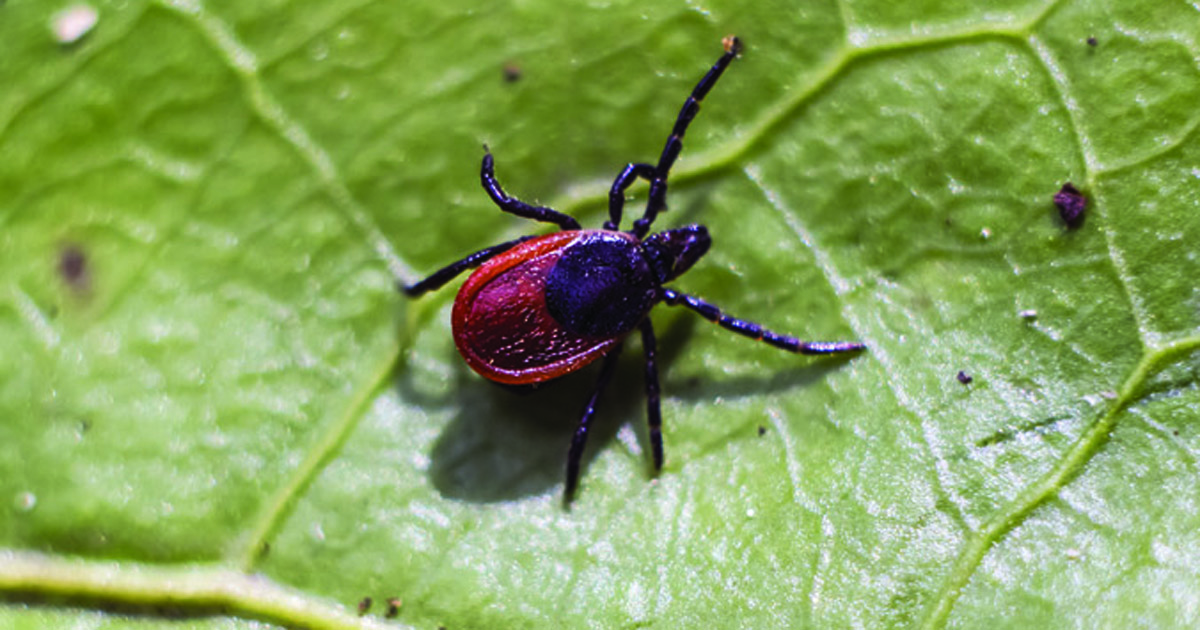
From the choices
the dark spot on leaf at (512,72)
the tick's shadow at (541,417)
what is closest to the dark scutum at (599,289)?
the tick's shadow at (541,417)

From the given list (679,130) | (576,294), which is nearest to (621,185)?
(679,130)

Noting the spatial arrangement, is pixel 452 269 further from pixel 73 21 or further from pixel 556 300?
pixel 73 21

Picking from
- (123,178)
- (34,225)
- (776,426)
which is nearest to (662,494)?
(776,426)

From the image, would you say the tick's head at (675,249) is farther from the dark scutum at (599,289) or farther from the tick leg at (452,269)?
the tick leg at (452,269)

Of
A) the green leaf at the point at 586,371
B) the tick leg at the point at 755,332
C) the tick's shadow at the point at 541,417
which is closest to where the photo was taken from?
the green leaf at the point at 586,371

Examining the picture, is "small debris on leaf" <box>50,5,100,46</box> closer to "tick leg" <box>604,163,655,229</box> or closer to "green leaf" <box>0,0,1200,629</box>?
"green leaf" <box>0,0,1200,629</box>
